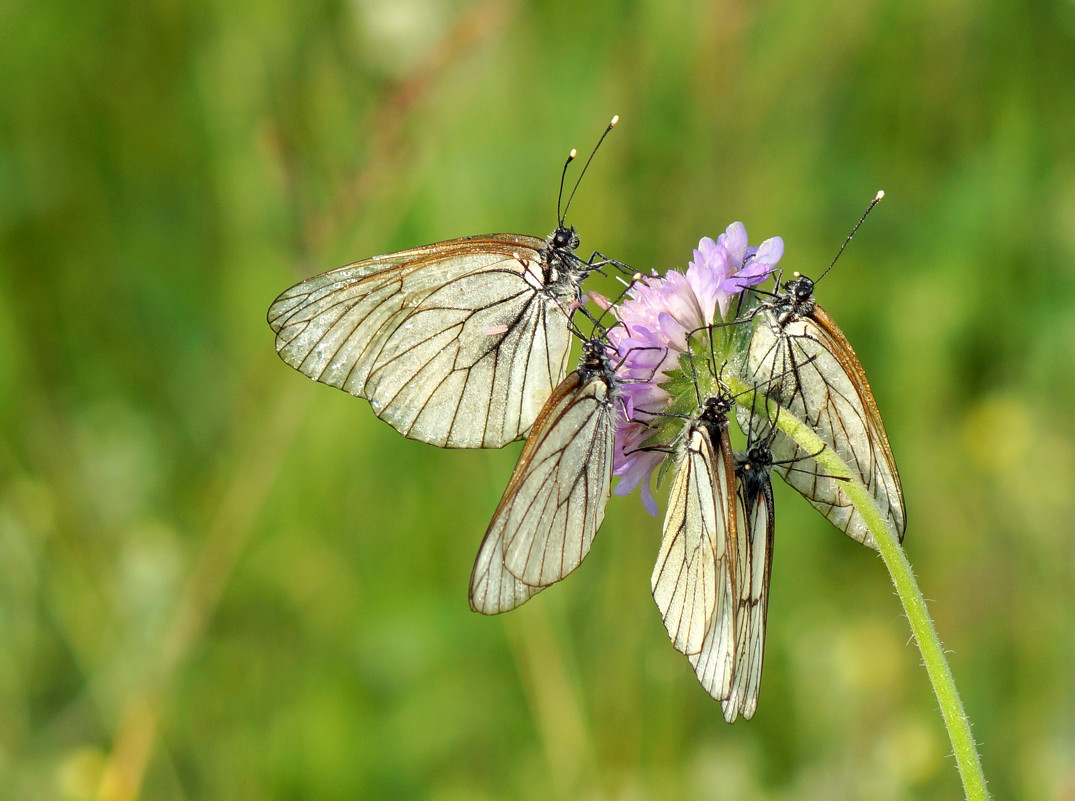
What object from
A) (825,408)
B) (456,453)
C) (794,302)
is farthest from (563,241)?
(456,453)

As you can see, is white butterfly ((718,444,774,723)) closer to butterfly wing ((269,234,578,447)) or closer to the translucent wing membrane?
the translucent wing membrane

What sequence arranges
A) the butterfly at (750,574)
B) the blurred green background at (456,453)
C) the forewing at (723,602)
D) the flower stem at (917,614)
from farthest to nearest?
the blurred green background at (456,453)
the butterfly at (750,574)
the forewing at (723,602)
the flower stem at (917,614)

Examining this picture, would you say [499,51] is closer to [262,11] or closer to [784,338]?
[262,11]

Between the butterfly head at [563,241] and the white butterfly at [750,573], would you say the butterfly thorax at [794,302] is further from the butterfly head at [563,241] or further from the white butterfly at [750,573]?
the butterfly head at [563,241]

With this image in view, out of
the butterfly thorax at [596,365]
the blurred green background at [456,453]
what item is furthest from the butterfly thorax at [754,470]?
the blurred green background at [456,453]

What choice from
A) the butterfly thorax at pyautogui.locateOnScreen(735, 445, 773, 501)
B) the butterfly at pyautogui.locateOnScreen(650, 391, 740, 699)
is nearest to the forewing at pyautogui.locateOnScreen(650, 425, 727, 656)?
the butterfly at pyautogui.locateOnScreen(650, 391, 740, 699)

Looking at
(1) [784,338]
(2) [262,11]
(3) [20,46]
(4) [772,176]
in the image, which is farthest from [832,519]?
(3) [20,46]

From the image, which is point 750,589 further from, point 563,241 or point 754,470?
point 563,241
